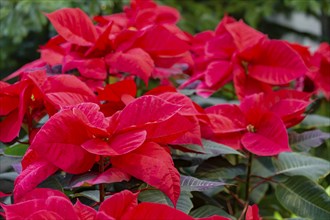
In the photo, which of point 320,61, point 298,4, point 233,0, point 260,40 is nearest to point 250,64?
point 260,40

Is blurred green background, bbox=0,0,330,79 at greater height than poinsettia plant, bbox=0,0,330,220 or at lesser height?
lesser

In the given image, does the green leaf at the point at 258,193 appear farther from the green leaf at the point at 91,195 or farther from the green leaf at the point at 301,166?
the green leaf at the point at 91,195

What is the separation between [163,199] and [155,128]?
0.07 metres

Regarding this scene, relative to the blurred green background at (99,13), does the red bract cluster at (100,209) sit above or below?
above

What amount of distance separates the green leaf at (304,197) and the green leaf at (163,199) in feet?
0.62

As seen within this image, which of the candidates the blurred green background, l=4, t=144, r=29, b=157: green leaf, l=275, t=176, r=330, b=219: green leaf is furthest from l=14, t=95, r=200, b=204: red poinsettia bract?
the blurred green background

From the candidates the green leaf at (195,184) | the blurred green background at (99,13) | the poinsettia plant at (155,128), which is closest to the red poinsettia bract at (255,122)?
the poinsettia plant at (155,128)

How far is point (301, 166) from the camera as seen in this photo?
0.73 metres

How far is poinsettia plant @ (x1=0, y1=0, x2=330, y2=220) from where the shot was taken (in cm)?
48

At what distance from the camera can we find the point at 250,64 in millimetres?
787

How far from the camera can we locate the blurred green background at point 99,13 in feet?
6.17

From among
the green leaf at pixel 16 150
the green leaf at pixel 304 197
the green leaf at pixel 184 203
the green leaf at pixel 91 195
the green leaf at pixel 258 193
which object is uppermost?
the green leaf at pixel 184 203

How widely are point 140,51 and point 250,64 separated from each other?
168 mm

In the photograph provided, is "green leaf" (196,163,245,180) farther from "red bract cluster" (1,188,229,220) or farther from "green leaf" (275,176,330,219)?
"red bract cluster" (1,188,229,220)
